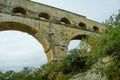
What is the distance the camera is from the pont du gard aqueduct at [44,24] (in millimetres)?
13781

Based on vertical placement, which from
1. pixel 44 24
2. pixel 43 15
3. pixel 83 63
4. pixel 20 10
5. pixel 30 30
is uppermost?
pixel 20 10

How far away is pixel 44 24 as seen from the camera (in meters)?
15.0

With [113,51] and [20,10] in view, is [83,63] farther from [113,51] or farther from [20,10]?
[20,10]

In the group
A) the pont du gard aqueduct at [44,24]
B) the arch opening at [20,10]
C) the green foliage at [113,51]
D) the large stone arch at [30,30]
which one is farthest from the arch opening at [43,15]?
the green foliage at [113,51]

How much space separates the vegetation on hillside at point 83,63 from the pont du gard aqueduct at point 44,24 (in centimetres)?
311

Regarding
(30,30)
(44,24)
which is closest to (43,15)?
(44,24)

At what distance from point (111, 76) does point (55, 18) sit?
10169mm

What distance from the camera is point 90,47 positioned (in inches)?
341

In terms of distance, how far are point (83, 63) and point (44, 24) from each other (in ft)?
19.6

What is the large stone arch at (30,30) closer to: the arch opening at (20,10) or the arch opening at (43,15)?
the arch opening at (20,10)

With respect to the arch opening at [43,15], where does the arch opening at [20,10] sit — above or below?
above

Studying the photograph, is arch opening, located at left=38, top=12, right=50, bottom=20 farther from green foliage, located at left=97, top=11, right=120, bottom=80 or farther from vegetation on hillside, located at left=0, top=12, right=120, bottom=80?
green foliage, located at left=97, top=11, right=120, bottom=80

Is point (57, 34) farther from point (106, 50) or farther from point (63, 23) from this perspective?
point (106, 50)

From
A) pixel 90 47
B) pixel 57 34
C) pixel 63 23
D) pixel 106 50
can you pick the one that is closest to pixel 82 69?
pixel 90 47
